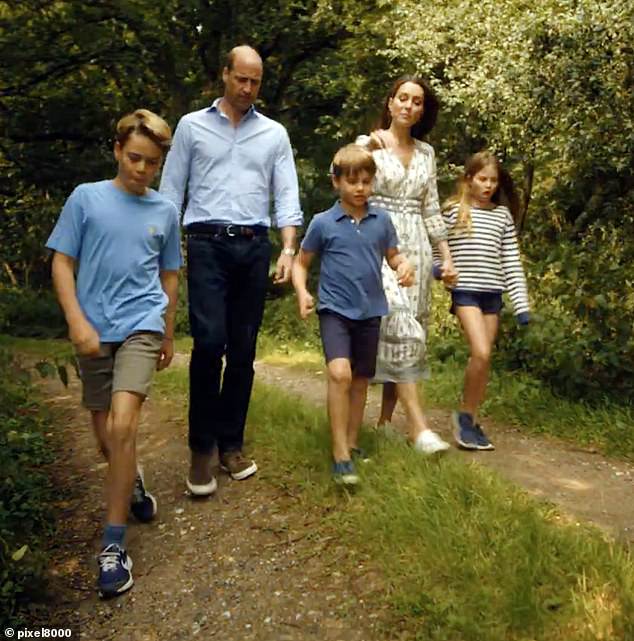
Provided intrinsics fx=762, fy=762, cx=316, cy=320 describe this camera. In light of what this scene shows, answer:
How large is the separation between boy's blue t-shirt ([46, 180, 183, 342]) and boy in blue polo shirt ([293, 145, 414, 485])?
32.2 inches

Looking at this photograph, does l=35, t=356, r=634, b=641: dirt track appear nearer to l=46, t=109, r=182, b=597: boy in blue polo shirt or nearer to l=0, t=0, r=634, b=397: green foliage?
l=46, t=109, r=182, b=597: boy in blue polo shirt

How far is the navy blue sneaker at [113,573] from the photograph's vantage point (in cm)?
302

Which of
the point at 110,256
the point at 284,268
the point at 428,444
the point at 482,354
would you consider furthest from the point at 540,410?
the point at 110,256

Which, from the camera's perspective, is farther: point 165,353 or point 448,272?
point 448,272

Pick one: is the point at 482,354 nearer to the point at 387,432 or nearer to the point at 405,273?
the point at 387,432

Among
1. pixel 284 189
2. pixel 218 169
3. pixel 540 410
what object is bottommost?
pixel 540 410

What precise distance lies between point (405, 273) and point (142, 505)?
172 cm

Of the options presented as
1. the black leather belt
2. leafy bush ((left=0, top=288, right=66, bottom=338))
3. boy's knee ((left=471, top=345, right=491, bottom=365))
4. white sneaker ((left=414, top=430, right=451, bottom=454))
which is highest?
the black leather belt

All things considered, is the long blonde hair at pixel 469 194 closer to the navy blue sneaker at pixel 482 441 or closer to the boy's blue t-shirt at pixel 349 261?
the boy's blue t-shirt at pixel 349 261

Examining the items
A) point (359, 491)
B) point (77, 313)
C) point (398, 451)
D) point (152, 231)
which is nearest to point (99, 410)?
point (77, 313)

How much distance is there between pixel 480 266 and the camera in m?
4.51

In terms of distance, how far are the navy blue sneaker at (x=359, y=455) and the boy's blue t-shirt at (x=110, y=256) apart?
1.24 meters

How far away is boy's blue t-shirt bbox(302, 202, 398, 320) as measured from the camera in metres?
3.74

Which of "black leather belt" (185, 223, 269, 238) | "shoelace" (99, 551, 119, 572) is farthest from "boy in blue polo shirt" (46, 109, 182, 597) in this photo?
"black leather belt" (185, 223, 269, 238)
